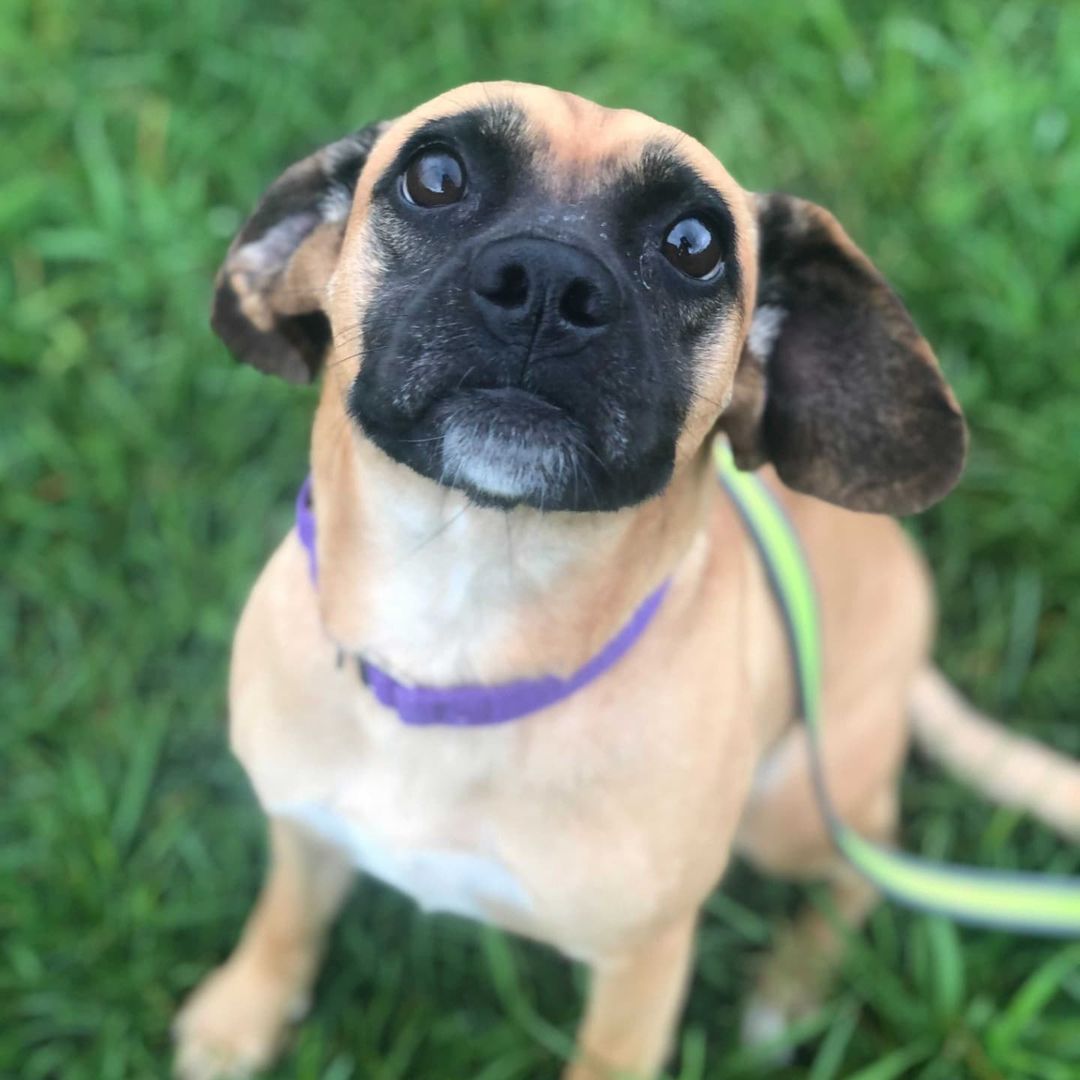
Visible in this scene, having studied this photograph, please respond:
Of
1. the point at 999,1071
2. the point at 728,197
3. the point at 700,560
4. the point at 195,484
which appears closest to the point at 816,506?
the point at 700,560

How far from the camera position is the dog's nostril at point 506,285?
1.78 metres

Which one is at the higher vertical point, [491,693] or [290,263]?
[290,263]

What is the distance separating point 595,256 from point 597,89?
115 inches

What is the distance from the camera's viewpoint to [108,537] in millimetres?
3854

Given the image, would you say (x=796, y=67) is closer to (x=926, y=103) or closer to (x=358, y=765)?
(x=926, y=103)

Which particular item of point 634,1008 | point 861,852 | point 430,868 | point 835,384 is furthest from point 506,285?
point 861,852

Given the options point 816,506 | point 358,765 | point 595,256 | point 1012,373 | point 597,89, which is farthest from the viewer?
point 597,89

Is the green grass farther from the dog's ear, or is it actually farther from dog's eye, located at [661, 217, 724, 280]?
dog's eye, located at [661, 217, 724, 280]

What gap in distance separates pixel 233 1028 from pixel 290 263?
1.94m

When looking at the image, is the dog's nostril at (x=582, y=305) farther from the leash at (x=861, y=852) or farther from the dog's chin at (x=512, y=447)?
the leash at (x=861, y=852)

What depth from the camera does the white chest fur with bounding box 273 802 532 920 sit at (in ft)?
7.93

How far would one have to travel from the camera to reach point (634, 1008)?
2.71 m

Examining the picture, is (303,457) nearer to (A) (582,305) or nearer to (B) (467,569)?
(B) (467,569)

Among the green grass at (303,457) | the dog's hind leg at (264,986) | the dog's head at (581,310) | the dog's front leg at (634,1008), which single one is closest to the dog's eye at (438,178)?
the dog's head at (581,310)
